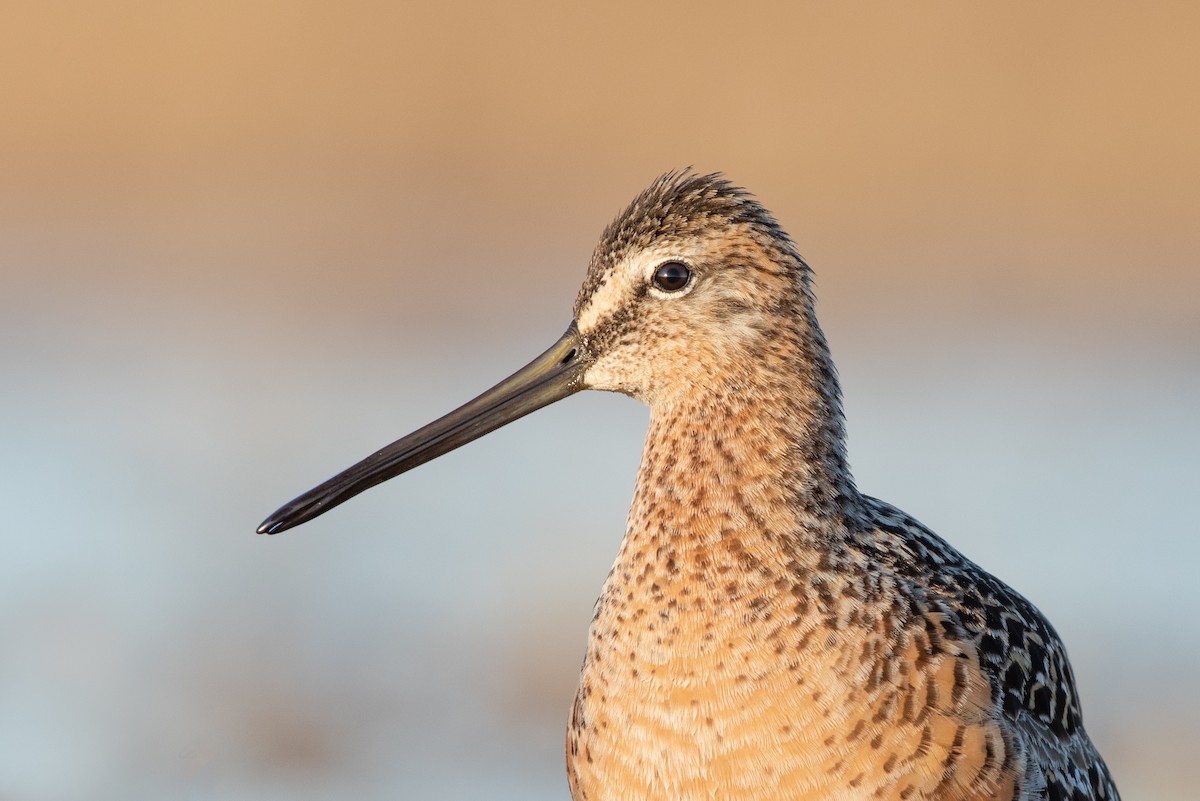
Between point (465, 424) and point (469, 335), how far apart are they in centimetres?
391

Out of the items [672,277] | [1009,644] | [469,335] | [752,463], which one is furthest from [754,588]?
[469,335]

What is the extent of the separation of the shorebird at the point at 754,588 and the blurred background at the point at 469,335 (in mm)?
1777

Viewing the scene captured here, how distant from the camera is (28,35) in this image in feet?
27.3

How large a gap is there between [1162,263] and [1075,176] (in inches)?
21.5

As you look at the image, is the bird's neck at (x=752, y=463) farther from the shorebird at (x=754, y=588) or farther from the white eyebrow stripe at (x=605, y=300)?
the white eyebrow stripe at (x=605, y=300)

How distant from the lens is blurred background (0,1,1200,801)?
208 inches

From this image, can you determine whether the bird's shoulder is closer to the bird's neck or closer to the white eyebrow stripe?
the bird's neck

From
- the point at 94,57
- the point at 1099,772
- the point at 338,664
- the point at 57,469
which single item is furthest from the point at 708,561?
the point at 94,57

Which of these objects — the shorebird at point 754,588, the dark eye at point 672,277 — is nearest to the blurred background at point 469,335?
the shorebird at point 754,588

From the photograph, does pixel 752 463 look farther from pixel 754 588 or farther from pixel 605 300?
pixel 605 300

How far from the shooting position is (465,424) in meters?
3.39

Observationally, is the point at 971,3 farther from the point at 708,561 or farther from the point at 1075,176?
the point at 708,561

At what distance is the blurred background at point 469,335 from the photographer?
5.28 metres

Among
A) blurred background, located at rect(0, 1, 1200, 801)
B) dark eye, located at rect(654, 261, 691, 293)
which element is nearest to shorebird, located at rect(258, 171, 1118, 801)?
dark eye, located at rect(654, 261, 691, 293)
